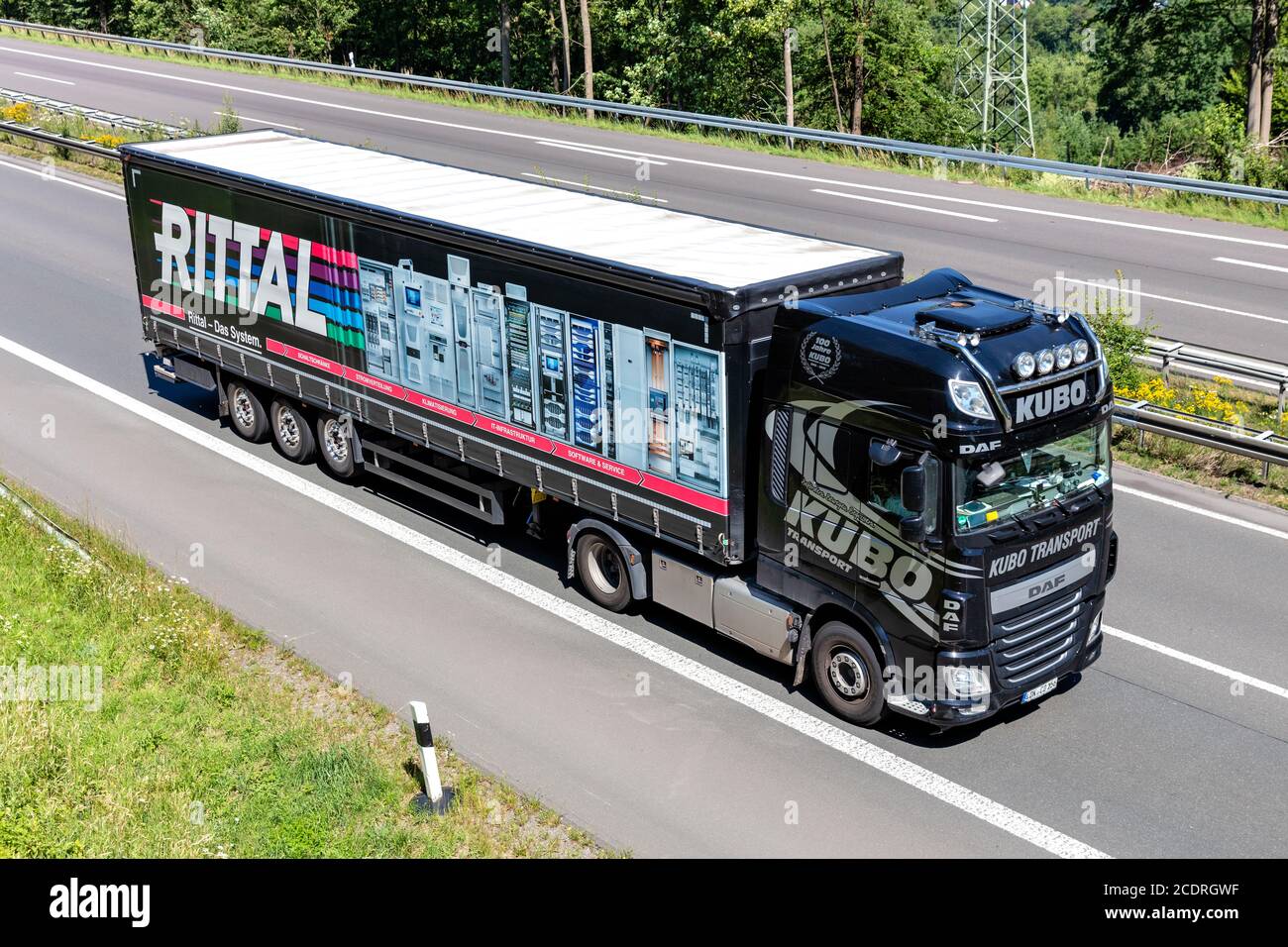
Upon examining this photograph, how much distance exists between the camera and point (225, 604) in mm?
12719

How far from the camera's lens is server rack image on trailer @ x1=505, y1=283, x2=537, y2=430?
39.6 ft

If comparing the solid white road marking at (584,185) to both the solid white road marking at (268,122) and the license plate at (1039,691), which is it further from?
the license plate at (1039,691)

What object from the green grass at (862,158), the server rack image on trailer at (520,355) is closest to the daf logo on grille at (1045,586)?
the server rack image on trailer at (520,355)

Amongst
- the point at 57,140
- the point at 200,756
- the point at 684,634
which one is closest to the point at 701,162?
the point at 57,140

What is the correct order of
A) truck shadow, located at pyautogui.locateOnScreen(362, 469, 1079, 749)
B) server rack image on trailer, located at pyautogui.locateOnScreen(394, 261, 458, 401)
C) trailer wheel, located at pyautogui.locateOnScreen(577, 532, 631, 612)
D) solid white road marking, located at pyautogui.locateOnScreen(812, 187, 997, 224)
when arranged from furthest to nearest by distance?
solid white road marking, located at pyautogui.locateOnScreen(812, 187, 997, 224) < server rack image on trailer, located at pyautogui.locateOnScreen(394, 261, 458, 401) < trailer wheel, located at pyautogui.locateOnScreen(577, 532, 631, 612) < truck shadow, located at pyautogui.locateOnScreen(362, 469, 1079, 749)

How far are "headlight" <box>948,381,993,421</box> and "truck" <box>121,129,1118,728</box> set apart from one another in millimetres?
22

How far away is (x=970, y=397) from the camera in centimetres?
905

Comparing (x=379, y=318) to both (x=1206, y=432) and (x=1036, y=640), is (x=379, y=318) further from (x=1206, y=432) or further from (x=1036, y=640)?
(x=1206, y=432)

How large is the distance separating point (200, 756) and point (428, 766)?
2.02 m

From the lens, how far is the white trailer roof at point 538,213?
11242 mm

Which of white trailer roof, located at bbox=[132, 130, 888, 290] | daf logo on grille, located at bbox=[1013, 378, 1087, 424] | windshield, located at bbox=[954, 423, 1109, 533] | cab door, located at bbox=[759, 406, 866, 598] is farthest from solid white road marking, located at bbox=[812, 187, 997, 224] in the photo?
cab door, located at bbox=[759, 406, 866, 598]

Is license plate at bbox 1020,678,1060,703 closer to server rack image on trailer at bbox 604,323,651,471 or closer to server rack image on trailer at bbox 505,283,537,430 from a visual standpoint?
server rack image on trailer at bbox 604,323,651,471
